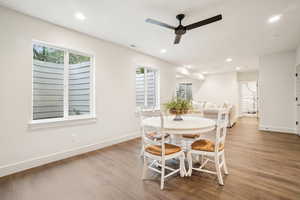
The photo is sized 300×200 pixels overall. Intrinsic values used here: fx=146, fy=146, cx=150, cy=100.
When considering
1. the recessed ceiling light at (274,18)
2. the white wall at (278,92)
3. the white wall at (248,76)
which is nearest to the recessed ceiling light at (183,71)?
the white wall at (278,92)

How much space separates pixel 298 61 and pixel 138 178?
5800mm

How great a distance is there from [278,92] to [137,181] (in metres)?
5.73

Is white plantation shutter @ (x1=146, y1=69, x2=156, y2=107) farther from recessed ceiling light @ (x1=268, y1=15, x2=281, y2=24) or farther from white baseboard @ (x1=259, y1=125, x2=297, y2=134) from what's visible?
white baseboard @ (x1=259, y1=125, x2=297, y2=134)

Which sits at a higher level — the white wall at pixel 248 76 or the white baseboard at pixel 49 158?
the white wall at pixel 248 76

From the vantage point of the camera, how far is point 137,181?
6.95ft

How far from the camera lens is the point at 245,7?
2.43m

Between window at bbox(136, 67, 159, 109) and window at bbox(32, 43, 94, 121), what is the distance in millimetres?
1690

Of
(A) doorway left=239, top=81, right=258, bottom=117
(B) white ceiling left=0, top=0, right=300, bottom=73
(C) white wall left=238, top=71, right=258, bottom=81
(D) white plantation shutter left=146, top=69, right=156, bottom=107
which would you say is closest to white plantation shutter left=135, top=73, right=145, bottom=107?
(D) white plantation shutter left=146, top=69, right=156, bottom=107

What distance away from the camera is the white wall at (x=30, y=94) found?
7.79ft

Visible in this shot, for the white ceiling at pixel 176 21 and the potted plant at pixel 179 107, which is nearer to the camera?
the white ceiling at pixel 176 21

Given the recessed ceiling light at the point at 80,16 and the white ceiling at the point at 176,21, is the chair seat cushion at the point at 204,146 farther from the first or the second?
the recessed ceiling light at the point at 80,16

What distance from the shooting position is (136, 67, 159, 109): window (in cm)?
486

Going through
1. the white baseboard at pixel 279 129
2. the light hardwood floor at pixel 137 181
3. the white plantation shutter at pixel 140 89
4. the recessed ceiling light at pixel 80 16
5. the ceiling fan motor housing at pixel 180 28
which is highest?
the recessed ceiling light at pixel 80 16

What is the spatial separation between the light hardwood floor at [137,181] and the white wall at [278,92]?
2535 mm
